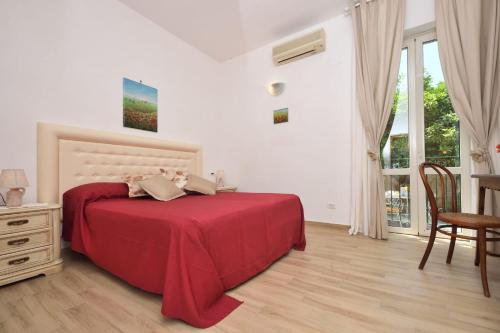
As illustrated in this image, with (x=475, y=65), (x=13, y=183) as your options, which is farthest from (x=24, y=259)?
(x=475, y=65)

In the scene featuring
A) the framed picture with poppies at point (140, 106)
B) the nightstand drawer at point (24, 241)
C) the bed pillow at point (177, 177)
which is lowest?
the nightstand drawer at point (24, 241)

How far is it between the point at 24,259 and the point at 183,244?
154 cm

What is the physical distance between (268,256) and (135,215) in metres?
1.15

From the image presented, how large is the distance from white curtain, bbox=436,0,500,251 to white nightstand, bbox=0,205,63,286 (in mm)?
4186

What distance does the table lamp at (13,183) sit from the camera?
1.77 m

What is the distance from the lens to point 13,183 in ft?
5.87

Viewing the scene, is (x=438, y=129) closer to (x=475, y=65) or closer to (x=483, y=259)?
(x=475, y=65)

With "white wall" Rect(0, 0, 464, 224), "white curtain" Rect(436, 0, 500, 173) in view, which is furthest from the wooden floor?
"white curtain" Rect(436, 0, 500, 173)

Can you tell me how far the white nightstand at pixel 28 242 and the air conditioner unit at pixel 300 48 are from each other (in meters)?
3.65

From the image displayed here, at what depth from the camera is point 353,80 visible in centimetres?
322

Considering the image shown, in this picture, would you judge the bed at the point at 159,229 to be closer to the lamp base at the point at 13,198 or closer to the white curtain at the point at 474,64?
the lamp base at the point at 13,198

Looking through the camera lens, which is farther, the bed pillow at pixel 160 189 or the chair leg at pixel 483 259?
the bed pillow at pixel 160 189

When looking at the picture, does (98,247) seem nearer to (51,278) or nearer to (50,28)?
(51,278)

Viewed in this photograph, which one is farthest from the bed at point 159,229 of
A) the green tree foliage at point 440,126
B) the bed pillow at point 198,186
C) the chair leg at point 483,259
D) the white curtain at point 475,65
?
the white curtain at point 475,65
